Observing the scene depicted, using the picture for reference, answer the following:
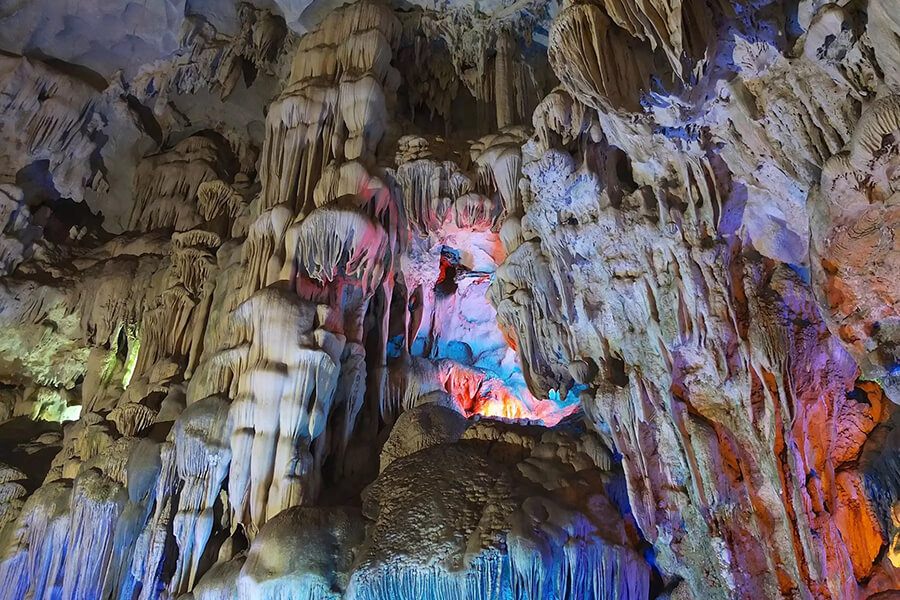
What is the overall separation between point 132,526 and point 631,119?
6.33 metres

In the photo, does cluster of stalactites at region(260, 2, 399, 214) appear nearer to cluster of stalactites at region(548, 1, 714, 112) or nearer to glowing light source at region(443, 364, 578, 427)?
glowing light source at region(443, 364, 578, 427)

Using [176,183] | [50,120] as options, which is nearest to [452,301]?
[176,183]

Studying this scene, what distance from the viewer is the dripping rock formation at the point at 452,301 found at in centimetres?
440

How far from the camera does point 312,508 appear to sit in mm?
5934

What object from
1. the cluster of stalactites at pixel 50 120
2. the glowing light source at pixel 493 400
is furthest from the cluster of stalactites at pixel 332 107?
the cluster of stalactites at pixel 50 120

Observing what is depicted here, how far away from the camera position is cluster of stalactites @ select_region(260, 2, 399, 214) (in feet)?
25.1

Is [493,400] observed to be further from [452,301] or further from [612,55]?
[612,55]

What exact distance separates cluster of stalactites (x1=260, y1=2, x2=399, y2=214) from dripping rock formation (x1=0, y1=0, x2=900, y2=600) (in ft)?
0.15

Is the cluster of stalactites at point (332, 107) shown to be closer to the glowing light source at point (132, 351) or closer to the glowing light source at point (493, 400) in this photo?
the glowing light source at point (493, 400)

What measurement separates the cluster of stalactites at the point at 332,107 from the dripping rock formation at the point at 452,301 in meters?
0.04

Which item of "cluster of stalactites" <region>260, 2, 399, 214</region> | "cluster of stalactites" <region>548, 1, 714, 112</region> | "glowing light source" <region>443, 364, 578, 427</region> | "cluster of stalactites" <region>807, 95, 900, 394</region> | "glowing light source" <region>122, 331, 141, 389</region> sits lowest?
"cluster of stalactites" <region>807, 95, 900, 394</region>

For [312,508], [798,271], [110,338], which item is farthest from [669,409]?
[110,338]

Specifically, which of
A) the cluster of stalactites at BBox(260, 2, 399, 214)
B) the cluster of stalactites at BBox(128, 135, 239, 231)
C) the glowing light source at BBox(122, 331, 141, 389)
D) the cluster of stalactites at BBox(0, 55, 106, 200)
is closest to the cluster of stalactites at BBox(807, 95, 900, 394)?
the cluster of stalactites at BBox(260, 2, 399, 214)

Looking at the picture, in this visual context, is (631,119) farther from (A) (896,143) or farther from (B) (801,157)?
(A) (896,143)
